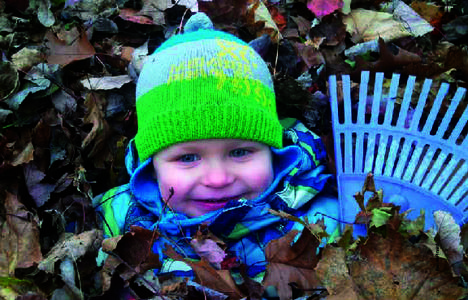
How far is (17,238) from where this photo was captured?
206 centimetres

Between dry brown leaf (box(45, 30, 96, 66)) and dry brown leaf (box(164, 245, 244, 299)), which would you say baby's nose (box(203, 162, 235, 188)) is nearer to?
dry brown leaf (box(164, 245, 244, 299))

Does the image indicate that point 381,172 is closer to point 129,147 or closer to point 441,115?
point 441,115

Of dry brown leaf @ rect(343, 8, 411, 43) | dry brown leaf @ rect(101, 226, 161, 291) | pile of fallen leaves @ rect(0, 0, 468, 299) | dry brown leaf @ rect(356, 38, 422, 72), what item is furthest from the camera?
dry brown leaf @ rect(343, 8, 411, 43)

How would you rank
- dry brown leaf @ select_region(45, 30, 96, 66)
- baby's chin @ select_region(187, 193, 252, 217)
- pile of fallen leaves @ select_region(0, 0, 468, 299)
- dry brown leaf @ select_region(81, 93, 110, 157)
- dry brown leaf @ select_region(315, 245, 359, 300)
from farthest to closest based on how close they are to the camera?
dry brown leaf @ select_region(45, 30, 96, 66), dry brown leaf @ select_region(81, 93, 110, 157), baby's chin @ select_region(187, 193, 252, 217), pile of fallen leaves @ select_region(0, 0, 468, 299), dry brown leaf @ select_region(315, 245, 359, 300)

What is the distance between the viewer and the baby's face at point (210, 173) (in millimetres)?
2232

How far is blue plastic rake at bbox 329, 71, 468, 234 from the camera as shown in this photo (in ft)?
7.60

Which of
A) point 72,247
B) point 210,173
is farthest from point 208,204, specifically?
point 72,247

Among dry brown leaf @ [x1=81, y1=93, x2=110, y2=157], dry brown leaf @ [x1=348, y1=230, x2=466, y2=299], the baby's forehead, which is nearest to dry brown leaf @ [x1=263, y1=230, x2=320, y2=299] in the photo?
dry brown leaf @ [x1=348, y1=230, x2=466, y2=299]

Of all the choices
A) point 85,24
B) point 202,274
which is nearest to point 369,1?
point 85,24

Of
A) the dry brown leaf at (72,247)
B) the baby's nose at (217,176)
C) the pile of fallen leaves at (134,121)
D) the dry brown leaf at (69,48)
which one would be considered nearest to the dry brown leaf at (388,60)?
the pile of fallen leaves at (134,121)

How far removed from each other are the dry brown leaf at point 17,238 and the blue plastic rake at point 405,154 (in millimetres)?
1308

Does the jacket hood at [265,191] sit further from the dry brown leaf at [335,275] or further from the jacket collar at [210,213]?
the dry brown leaf at [335,275]

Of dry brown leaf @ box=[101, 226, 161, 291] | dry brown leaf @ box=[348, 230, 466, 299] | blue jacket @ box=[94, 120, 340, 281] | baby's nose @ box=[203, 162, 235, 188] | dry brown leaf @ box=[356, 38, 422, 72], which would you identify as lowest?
blue jacket @ box=[94, 120, 340, 281]

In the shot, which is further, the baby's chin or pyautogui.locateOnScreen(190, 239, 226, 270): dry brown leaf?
the baby's chin
